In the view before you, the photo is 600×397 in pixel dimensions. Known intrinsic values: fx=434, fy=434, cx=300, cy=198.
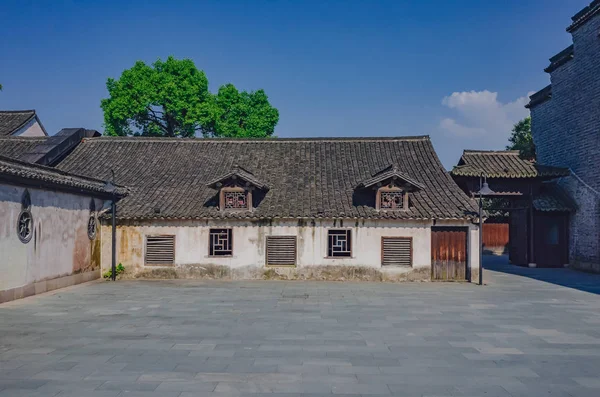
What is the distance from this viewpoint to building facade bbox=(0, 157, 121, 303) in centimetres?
1380

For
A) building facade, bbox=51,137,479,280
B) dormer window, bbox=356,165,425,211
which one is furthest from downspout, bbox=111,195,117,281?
dormer window, bbox=356,165,425,211

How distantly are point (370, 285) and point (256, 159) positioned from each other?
10219mm

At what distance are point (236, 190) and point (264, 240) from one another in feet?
8.89

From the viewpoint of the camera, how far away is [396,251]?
760 inches

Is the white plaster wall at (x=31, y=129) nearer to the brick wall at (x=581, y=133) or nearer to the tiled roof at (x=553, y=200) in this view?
the tiled roof at (x=553, y=200)

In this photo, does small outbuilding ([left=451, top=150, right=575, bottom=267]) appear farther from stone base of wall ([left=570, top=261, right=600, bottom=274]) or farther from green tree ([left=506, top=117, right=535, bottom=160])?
green tree ([left=506, top=117, right=535, bottom=160])

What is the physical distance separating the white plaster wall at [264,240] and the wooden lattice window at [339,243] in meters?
0.22

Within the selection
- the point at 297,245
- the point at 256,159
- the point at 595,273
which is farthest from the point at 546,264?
the point at 256,159

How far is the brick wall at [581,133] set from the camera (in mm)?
23062

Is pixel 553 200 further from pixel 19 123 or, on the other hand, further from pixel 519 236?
pixel 19 123

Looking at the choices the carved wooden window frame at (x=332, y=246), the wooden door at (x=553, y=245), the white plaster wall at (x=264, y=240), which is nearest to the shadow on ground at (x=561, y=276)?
the wooden door at (x=553, y=245)

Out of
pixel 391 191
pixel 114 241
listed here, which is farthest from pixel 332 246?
pixel 114 241

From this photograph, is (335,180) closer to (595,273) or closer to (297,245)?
(297,245)

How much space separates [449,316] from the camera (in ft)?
40.0
